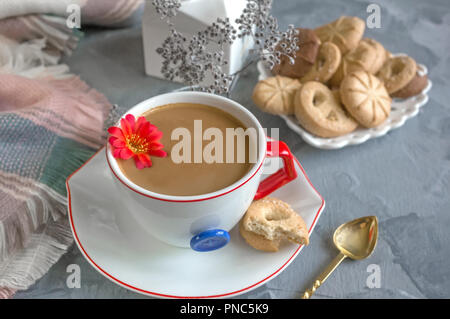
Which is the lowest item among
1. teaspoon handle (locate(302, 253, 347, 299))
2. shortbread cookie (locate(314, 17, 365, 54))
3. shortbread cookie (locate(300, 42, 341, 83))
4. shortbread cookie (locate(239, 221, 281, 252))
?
teaspoon handle (locate(302, 253, 347, 299))

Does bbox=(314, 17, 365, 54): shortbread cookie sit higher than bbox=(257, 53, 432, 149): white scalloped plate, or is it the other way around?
bbox=(314, 17, 365, 54): shortbread cookie

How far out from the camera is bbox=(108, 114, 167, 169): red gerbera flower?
38.5 inches

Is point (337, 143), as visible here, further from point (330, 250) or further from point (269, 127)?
point (330, 250)

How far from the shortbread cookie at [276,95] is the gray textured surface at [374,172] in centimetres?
7

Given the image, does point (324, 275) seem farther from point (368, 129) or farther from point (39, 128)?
point (39, 128)

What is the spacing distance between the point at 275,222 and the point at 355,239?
0.79 ft

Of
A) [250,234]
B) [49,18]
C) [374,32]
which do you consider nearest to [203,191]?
[250,234]

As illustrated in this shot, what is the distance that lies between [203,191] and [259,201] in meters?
0.21

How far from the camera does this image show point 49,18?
1568 mm

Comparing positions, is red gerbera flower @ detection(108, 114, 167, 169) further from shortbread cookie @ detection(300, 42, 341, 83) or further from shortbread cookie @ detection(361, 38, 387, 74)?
shortbread cookie @ detection(361, 38, 387, 74)

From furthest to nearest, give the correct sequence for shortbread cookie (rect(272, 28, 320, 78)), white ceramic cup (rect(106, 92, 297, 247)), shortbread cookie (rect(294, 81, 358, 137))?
1. shortbread cookie (rect(272, 28, 320, 78))
2. shortbread cookie (rect(294, 81, 358, 137))
3. white ceramic cup (rect(106, 92, 297, 247))

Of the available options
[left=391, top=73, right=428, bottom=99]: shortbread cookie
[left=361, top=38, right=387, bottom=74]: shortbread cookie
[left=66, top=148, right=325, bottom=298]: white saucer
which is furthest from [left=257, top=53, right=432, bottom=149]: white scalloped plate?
[left=66, top=148, right=325, bottom=298]: white saucer

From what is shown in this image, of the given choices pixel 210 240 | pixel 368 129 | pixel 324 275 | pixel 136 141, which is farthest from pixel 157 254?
pixel 368 129

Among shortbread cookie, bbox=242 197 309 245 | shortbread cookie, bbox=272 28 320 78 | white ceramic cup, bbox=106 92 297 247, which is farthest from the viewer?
shortbread cookie, bbox=272 28 320 78
